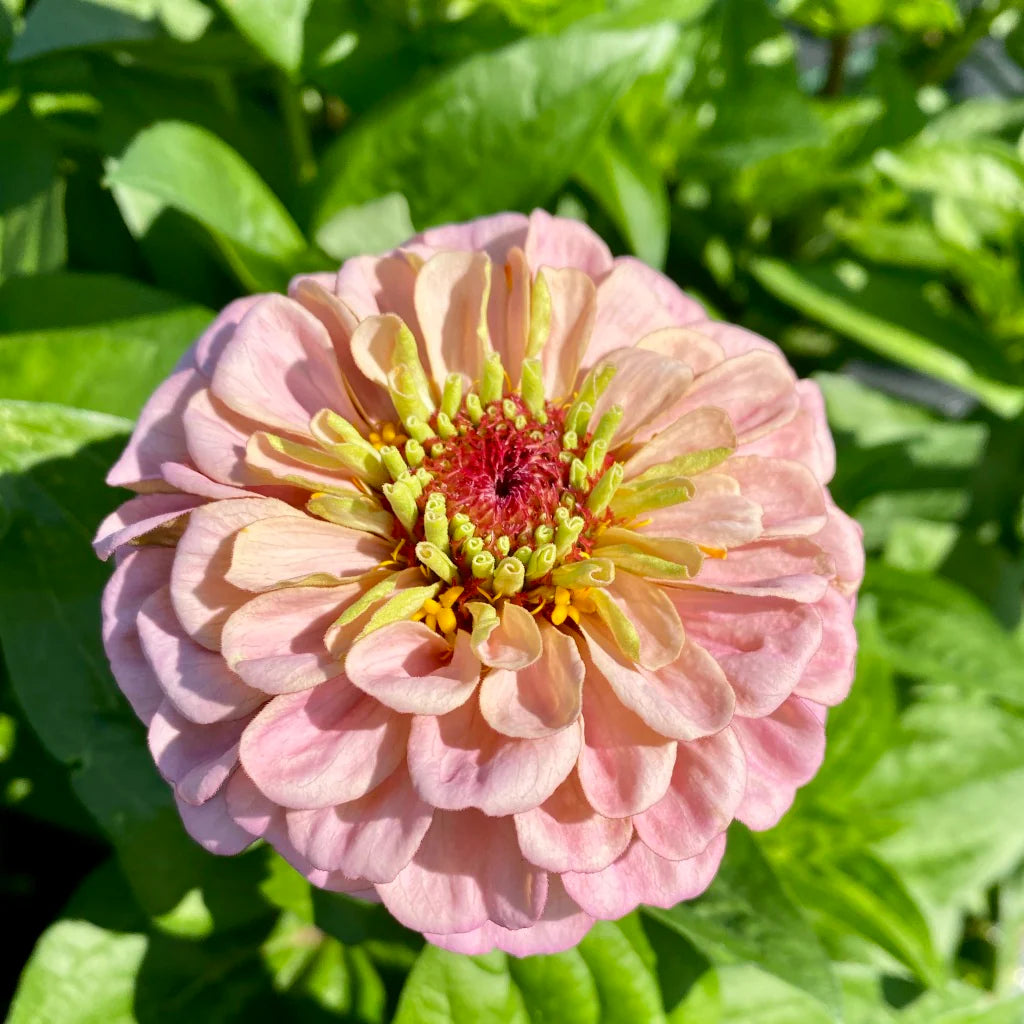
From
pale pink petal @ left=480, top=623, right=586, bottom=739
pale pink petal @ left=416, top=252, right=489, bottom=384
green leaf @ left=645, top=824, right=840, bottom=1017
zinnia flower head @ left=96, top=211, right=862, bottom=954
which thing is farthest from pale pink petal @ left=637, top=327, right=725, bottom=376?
green leaf @ left=645, top=824, right=840, bottom=1017

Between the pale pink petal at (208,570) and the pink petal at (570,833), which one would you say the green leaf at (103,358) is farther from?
the pink petal at (570,833)

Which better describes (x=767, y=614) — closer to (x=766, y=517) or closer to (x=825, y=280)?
(x=766, y=517)

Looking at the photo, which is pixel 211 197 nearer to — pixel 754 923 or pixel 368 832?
pixel 368 832

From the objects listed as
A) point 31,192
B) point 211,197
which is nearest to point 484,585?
point 211,197

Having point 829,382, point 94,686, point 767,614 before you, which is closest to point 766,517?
point 767,614

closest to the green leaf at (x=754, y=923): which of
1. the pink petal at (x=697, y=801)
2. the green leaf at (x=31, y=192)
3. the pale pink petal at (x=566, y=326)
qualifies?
the pink petal at (x=697, y=801)

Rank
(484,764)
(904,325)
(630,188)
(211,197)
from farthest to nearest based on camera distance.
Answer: (904,325) < (630,188) < (211,197) < (484,764)
